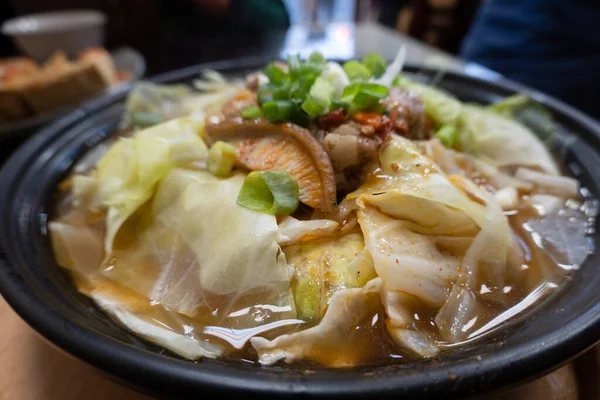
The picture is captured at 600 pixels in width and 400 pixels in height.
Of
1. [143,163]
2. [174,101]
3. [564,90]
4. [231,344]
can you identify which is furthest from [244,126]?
[564,90]

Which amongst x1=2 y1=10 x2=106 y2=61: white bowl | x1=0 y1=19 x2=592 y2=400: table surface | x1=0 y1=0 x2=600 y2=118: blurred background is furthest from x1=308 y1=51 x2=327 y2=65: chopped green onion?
x1=2 y1=10 x2=106 y2=61: white bowl

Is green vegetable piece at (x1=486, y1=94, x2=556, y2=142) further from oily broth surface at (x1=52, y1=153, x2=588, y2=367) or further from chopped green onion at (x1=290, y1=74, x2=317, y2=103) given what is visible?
chopped green onion at (x1=290, y1=74, x2=317, y2=103)

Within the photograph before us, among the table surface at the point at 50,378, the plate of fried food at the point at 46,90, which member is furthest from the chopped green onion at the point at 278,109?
the plate of fried food at the point at 46,90

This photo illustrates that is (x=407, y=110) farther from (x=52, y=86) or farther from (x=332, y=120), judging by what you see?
(x=52, y=86)

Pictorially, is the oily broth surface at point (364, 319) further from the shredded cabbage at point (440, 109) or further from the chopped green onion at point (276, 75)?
the chopped green onion at point (276, 75)

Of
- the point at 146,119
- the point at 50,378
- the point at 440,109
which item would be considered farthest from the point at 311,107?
the point at 50,378

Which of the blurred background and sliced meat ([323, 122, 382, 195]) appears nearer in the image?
sliced meat ([323, 122, 382, 195])

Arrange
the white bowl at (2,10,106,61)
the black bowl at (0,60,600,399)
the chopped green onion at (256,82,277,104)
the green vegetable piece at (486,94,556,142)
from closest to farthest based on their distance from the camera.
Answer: the black bowl at (0,60,600,399) < the chopped green onion at (256,82,277,104) < the green vegetable piece at (486,94,556,142) < the white bowl at (2,10,106,61)

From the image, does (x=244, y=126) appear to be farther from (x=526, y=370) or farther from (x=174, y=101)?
(x=526, y=370)
